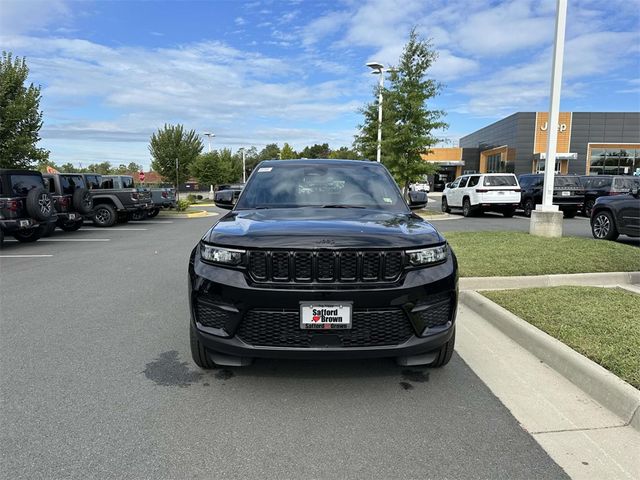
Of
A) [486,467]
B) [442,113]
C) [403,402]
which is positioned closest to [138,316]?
[403,402]

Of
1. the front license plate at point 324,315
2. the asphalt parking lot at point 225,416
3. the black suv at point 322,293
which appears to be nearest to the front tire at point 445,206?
the asphalt parking lot at point 225,416

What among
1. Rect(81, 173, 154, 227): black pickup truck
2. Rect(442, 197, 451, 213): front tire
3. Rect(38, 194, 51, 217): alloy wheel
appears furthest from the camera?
Rect(442, 197, 451, 213): front tire

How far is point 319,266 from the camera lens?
10.1ft

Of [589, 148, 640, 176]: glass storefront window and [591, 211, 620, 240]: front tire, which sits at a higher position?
[589, 148, 640, 176]: glass storefront window

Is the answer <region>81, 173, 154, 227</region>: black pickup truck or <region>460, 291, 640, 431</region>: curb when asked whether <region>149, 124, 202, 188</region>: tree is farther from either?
<region>460, 291, 640, 431</region>: curb

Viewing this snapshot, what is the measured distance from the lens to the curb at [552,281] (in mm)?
6289

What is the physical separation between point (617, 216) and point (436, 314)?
9.18m

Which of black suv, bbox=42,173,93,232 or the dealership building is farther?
the dealership building

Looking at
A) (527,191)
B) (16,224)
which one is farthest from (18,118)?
(527,191)

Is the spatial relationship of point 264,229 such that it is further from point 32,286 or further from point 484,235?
point 484,235

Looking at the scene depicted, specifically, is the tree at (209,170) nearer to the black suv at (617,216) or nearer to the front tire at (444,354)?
the black suv at (617,216)

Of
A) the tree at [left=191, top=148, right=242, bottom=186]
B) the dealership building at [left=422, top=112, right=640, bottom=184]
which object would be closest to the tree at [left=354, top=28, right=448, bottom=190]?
the dealership building at [left=422, top=112, right=640, bottom=184]

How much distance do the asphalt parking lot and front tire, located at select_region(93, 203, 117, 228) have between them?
13.0 meters

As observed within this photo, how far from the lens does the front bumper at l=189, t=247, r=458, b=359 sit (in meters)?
3.04
